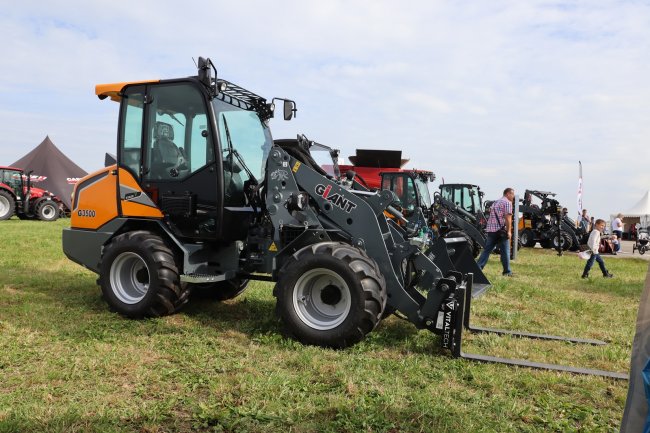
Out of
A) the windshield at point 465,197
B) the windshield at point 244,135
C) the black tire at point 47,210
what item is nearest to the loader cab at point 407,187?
the windshield at point 465,197

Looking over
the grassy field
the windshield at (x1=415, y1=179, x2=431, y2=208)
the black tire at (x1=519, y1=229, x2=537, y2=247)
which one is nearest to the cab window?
the grassy field

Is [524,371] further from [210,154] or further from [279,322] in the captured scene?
[210,154]

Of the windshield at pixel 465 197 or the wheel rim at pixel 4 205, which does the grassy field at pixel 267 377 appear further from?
the wheel rim at pixel 4 205

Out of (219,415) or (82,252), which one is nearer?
(219,415)

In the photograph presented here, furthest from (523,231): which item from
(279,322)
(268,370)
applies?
(268,370)

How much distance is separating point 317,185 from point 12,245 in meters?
9.23

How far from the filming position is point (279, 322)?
5477 millimetres

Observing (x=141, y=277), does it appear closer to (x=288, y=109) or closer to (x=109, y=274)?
(x=109, y=274)

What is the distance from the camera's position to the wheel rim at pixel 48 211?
21250 mm

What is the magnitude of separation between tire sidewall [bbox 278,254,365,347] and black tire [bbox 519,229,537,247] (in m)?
16.5

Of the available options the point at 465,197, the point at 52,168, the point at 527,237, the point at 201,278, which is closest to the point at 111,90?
the point at 201,278

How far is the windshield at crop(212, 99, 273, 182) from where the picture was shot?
555cm

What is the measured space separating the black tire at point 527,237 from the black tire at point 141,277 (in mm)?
16596

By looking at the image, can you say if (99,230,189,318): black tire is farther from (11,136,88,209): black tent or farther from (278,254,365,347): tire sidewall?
(11,136,88,209): black tent
